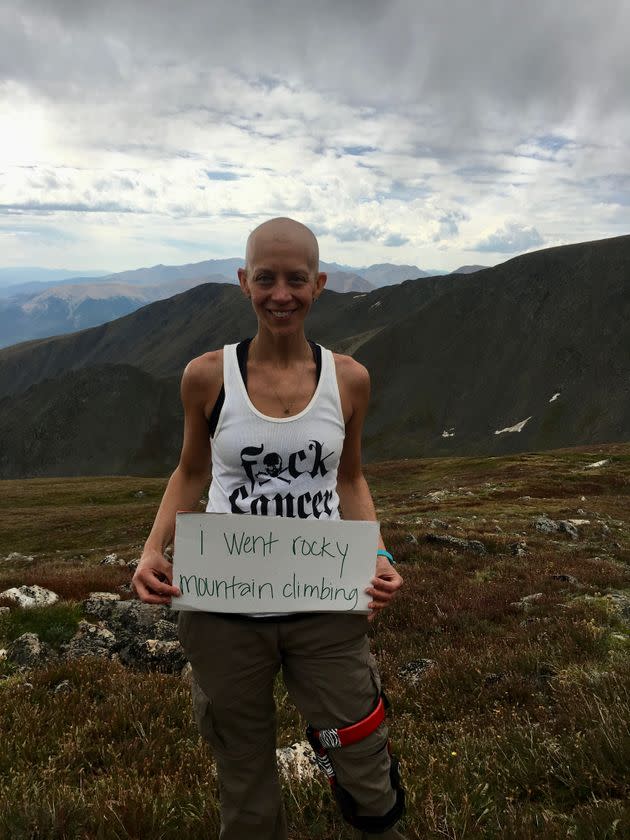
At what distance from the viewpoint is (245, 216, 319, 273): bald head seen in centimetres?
333

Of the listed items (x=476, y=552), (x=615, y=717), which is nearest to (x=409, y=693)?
(x=615, y=717)

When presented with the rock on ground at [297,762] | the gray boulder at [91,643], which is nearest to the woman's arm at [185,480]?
the rock on ground at [297,762]

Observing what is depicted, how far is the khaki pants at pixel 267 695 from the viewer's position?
318cm

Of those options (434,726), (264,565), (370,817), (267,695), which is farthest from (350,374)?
(434,726)

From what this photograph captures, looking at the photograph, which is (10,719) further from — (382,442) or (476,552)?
(382,442)

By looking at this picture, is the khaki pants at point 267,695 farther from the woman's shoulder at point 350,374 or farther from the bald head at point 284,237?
the bald head at point 284,237

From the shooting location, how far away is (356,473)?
4023 millimetres

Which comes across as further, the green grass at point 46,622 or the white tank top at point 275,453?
the green grass at point 46,622

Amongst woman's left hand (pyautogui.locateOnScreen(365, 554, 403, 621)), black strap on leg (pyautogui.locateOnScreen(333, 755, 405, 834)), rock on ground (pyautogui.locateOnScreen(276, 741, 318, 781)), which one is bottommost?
rock on ground (pyautogui.locateOnScreen(276, 741, 318, 781))

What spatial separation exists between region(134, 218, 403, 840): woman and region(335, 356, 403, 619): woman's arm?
0.07 feet

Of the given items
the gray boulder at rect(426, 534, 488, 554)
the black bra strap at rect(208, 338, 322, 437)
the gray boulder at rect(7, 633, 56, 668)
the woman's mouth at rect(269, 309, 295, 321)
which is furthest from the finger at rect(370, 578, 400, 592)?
the gray boulder at rect(426, 534, 488, 554)

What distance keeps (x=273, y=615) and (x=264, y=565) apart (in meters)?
0.29

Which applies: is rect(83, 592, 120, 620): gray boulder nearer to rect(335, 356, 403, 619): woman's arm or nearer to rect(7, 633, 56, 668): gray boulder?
rect(7, 633, 56, 668): gray boulder

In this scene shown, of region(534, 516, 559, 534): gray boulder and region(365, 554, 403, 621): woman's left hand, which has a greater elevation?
region(365, 554, 403, 621): woman's left hand
